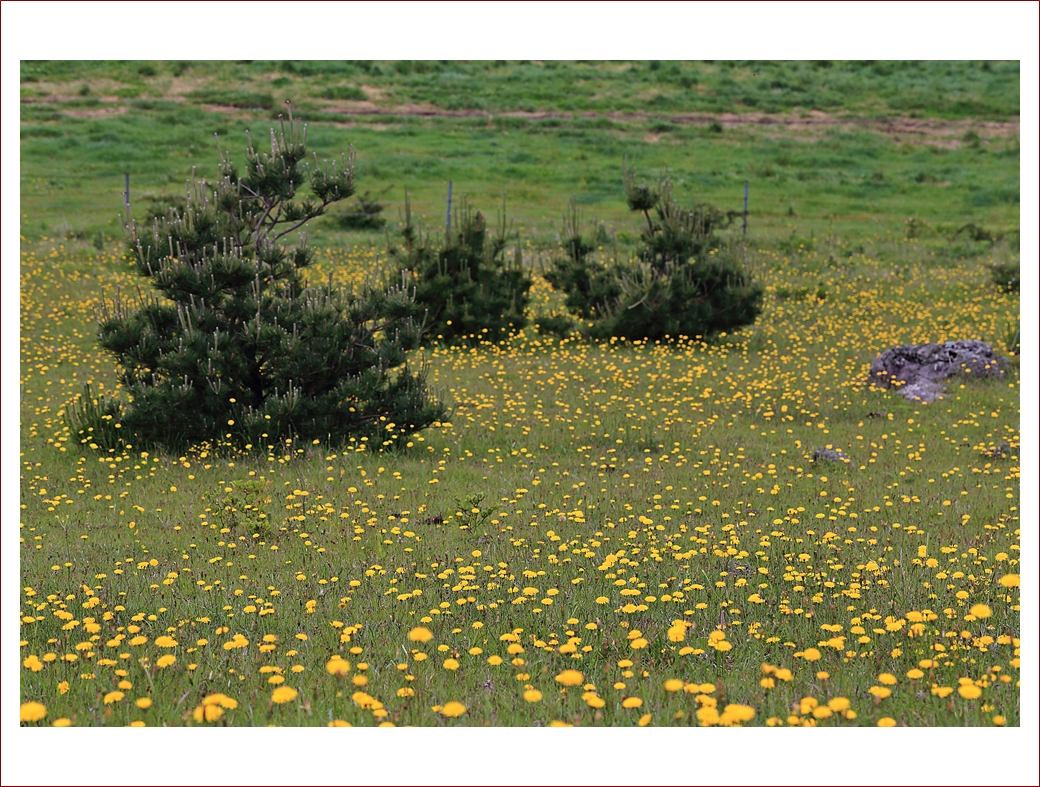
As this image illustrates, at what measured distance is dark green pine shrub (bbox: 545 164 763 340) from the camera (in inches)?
780

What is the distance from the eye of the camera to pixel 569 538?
800 centimetres

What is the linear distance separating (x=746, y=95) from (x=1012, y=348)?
34.2 metres

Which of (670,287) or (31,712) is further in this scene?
(670,287)

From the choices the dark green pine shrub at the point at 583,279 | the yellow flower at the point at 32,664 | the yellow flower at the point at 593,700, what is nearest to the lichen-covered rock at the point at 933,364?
the dark green pine shrub at the point at 583,279

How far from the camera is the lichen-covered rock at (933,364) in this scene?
15.3 m

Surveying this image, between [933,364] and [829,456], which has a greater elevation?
[933,364]

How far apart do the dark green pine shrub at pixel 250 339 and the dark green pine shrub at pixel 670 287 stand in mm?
8460

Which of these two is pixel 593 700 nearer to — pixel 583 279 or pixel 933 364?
pixel 933 364

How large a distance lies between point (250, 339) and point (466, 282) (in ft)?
29.1

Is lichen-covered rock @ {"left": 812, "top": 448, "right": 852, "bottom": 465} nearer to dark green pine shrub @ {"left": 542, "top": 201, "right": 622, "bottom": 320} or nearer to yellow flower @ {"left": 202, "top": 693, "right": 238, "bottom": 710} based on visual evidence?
yellow flower @ {"left": 202, "top": 693, "right": 238, "bottom": 710}

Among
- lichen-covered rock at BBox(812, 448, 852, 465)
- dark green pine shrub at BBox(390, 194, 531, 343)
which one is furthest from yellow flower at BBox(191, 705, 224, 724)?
dark green pine shrub at BBox(390, 194, 531, 343)

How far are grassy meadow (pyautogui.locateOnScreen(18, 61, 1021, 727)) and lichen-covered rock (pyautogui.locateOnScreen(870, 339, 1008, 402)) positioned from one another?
1.11 ft

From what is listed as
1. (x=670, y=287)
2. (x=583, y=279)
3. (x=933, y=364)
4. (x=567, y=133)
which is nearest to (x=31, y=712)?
(x=933, y=364)

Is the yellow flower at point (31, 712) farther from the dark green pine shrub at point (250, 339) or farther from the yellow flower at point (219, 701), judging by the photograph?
the dark green pine shrub at point (250, 339)
